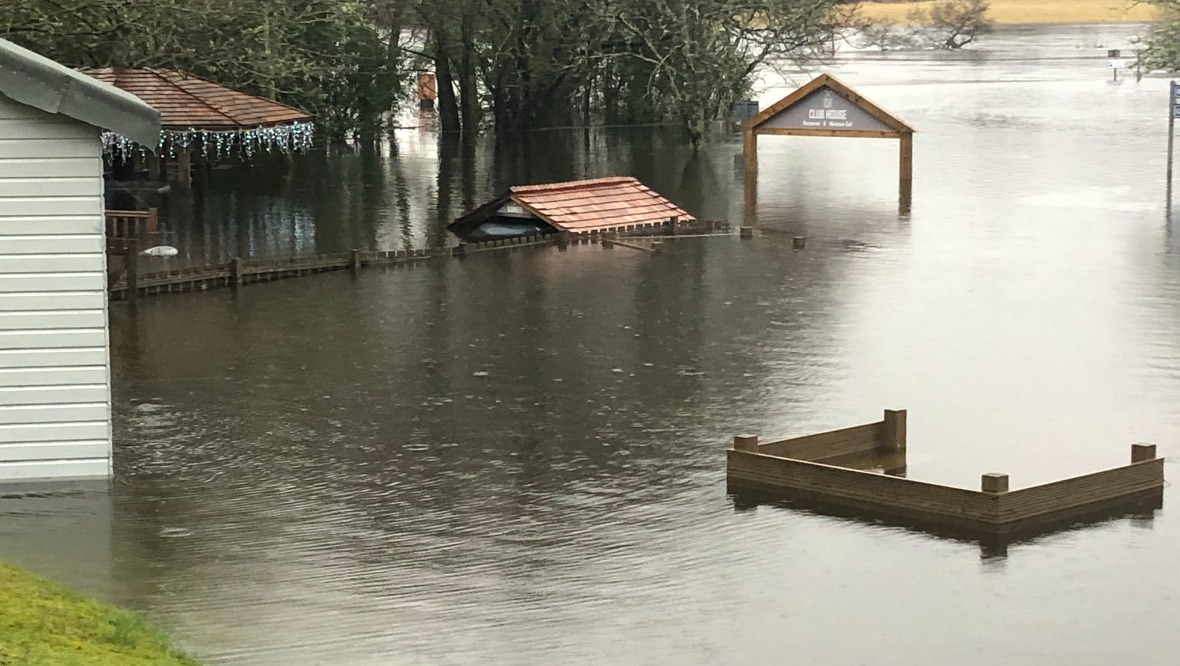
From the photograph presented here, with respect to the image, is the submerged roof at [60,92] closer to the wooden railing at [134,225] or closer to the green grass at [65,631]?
the green grass at [65,631]

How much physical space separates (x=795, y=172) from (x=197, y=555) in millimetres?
27743

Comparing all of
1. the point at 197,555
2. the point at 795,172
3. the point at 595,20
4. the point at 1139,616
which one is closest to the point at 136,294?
the point at 197,555

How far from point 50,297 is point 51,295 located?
0.05 feet

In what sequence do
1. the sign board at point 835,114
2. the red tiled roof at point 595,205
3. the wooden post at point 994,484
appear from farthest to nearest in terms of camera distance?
the sign board at point 835,114, the red tiled roof at point 595,205, the wooden post at point 994,484

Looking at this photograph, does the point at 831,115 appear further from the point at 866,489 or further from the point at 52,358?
the point at 52,358

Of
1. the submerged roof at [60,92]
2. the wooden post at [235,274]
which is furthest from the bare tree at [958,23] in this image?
the submerged roof at [60,92]

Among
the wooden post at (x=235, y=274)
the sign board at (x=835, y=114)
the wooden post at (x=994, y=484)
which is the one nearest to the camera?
the wooden post at (x=994, y=484)

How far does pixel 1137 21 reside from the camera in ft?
412

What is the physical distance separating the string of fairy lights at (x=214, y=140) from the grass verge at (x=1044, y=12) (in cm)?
9110

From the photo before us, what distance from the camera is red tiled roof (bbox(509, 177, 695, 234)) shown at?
88.1 ft

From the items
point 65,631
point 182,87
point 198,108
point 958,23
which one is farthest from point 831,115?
point 958,23

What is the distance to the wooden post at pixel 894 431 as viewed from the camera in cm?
1395

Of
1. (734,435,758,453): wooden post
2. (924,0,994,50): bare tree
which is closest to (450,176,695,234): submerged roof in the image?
(734,435,758,453): wooden post

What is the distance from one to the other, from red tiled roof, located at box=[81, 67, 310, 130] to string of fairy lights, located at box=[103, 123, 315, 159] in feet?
0.50
